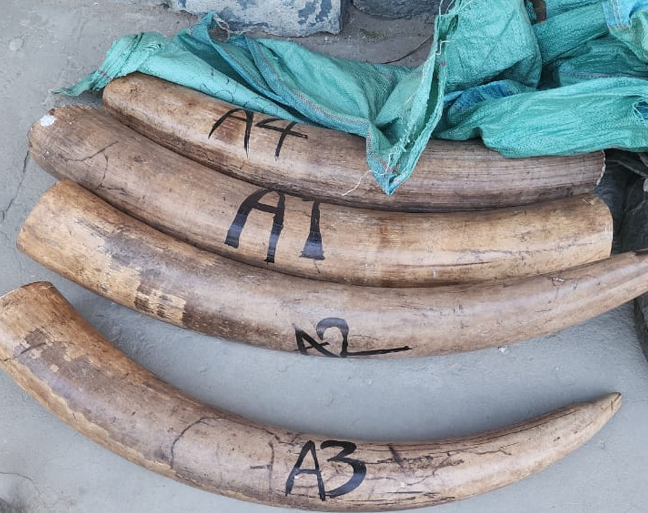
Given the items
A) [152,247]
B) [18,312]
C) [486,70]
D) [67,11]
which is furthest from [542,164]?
[67,11]

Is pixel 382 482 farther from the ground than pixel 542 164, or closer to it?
closer to it

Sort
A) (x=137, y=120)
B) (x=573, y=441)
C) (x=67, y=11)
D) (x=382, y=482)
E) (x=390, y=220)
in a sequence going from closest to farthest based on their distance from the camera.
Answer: (x=382, y=482) < (x=573, y=441) < (x=390, y=220) < (x=137, y=120) < (x=67, y=11)

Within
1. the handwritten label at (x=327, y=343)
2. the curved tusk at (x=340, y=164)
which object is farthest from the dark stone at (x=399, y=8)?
the handwritten label at (x=327, y=343)

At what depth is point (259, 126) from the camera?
2.23 metres

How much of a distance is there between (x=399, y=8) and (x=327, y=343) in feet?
5.55

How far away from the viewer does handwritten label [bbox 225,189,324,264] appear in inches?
81.0

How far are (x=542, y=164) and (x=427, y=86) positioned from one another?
0.50 meters

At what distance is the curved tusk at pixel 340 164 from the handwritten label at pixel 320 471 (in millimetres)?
822

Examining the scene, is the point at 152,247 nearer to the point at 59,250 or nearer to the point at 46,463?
the point at 59,250

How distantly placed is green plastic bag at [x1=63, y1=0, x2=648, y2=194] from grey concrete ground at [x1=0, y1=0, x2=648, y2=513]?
0.65m

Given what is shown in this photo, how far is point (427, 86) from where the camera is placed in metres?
2.05

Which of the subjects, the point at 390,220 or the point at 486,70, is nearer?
the point at 390,220

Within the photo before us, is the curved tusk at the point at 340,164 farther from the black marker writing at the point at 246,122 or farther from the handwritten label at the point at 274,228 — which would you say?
the handwritten label at the point at 274,228

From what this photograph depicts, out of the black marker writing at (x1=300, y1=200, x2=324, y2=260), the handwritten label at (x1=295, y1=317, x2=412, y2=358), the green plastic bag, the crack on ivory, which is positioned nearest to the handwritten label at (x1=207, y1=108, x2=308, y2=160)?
the green plastic bag
